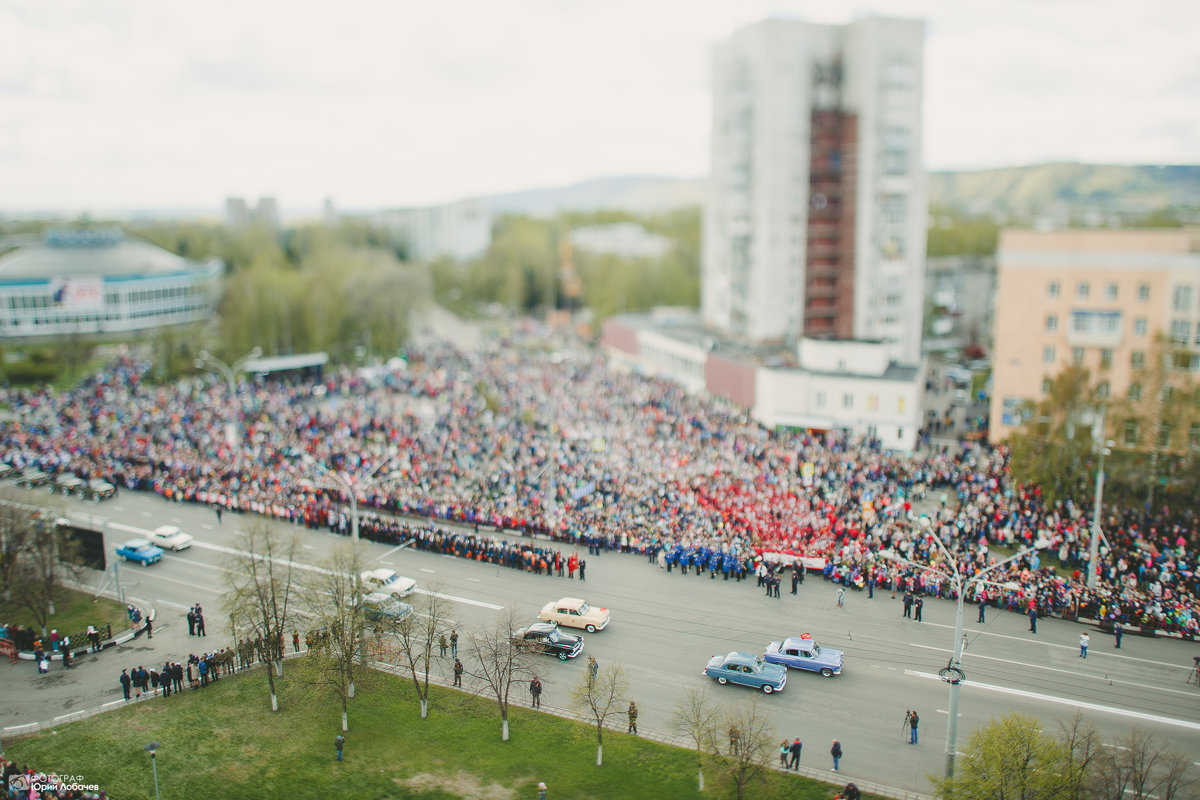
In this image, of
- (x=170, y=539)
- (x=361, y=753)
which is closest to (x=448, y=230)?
(x=170, y=539)

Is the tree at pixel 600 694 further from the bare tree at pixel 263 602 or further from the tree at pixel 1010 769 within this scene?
the bare tree at pixel 263 602

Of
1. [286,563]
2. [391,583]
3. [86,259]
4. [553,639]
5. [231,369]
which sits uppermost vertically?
[86,259]

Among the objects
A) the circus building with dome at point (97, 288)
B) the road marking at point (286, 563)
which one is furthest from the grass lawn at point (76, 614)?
the circus building with dome at point (97, 288)

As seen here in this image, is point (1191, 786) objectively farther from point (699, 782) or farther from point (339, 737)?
point (339, 737)

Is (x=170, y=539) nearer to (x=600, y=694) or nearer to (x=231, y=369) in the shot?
(x=600, y=694)

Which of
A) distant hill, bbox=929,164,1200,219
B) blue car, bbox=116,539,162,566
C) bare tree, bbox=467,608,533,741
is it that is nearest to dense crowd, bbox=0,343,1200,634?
blue car, bbox=116,539,162,566

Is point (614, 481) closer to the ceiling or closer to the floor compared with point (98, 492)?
closer to the ceiling

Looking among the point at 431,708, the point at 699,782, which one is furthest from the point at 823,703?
the point at 431,708
